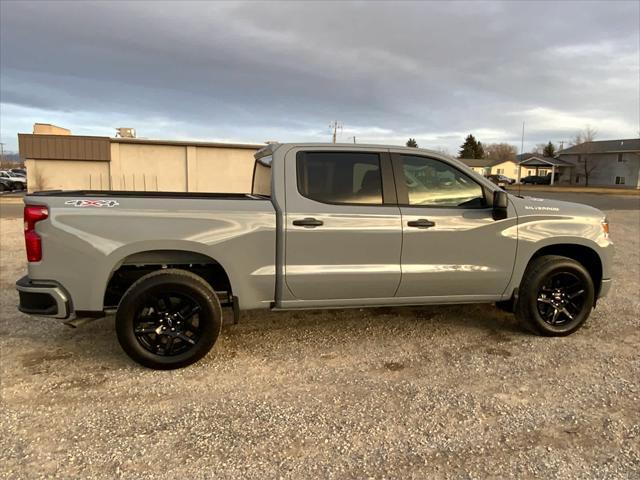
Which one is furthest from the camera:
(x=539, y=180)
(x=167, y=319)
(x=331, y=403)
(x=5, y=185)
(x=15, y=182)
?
(x=539, y=180)

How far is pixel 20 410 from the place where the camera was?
119 inches

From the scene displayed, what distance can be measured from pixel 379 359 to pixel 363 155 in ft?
6.07

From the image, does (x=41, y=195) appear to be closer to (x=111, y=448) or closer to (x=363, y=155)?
(x=111, y=448)

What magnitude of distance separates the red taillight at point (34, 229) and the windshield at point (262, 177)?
71.2 inches

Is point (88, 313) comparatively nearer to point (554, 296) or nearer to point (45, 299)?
point (45, 299)

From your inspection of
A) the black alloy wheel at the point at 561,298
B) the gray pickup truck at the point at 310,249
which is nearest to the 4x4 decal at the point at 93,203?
the gray pickup truck at the point at 310,249

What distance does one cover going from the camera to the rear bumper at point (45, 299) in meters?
3.40

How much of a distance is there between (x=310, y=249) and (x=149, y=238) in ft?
4.26

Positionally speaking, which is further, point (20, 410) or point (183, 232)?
point (183, 232)

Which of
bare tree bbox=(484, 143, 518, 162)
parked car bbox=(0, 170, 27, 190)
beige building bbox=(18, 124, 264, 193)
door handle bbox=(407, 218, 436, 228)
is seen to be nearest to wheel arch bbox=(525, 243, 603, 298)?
door handle bbox=(407, 218, 436, 228)

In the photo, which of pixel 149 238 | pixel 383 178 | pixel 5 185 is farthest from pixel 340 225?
pixel 5 185

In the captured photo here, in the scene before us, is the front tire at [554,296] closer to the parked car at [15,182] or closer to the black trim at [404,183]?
the black trim at [404,183]

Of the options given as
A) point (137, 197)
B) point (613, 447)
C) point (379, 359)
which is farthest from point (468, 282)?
point (137, 197)

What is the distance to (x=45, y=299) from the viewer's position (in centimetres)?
342
